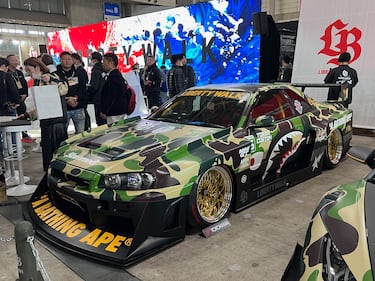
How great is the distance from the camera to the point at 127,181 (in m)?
2.67

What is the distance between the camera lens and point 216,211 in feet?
10.5

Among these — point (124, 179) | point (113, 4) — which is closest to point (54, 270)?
point (124, 179)

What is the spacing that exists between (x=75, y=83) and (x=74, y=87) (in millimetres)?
191

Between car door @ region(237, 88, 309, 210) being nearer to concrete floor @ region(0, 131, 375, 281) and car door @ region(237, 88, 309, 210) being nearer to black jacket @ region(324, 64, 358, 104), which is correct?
concrete floor @ region(0, 131, 375, 281)

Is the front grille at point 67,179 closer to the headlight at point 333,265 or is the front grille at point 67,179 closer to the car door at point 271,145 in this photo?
the car door at point 271,145

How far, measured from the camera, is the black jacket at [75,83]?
15.5 ft

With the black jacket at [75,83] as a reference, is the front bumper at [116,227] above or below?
below

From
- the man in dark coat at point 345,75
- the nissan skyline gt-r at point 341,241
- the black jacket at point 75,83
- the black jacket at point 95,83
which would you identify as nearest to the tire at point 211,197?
the nissan skyline gt-r at point 341,241

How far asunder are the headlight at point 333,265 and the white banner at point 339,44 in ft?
21.9

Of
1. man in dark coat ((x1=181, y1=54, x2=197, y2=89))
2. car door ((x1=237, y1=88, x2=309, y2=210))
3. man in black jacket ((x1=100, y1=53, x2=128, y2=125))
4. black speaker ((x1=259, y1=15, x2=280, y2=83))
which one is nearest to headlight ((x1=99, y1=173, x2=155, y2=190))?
car door ((x1=237, y1=88, x2=309, y2=210))

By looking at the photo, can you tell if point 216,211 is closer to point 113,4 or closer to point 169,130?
point 169,130

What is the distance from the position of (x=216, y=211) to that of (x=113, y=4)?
2042 cm

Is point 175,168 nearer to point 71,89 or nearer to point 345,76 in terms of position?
point 71,89

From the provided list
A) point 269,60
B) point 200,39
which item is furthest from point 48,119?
point 200,39
